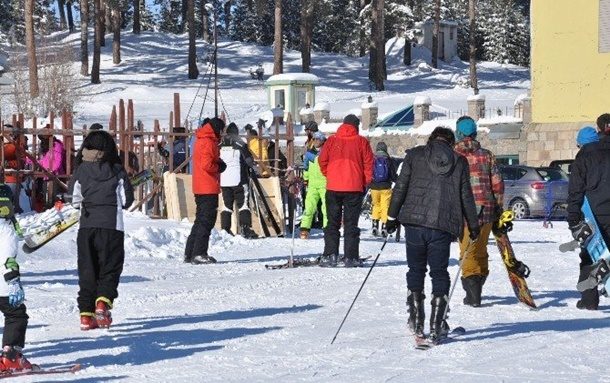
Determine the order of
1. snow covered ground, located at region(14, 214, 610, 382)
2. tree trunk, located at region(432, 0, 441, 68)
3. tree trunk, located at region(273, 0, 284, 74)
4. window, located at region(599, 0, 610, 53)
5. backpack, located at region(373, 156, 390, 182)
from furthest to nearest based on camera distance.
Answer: tree trunk, located at region(432, 0, 441, 68) → tree trunk, located at region(273, 0, 284, 74) → window, located at region(599, 0, 610, 53) → backpack, located at region(373, 156, 390, 182) → snow covered ground, located at region(14, 214, 610, 382)

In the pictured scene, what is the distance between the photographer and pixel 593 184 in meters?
10.5

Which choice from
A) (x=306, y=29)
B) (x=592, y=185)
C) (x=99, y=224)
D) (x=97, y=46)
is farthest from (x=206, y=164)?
(x=306, y=29)

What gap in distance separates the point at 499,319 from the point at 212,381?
351 cm

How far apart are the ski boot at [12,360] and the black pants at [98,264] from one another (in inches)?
79.5

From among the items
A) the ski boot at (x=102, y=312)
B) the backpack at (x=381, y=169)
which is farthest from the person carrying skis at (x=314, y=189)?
the ski boot at (x=102, y=312)

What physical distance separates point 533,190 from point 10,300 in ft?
72.5

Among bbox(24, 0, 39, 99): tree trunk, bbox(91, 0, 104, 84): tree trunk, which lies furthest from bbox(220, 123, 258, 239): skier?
bbox(91, 0, 104, 84): tree trunk

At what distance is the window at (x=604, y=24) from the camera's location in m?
40.0

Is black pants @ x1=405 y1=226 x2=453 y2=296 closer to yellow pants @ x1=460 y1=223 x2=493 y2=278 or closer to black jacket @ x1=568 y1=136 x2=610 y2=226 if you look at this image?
yellow pants @ x1=460 y1=223 x2=493 y2=278

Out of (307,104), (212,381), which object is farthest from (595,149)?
(307,104)

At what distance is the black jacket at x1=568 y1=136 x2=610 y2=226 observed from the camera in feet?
34.3

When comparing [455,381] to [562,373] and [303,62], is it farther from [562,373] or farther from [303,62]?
[303,62]

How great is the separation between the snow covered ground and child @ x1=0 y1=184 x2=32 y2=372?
0.82 ft

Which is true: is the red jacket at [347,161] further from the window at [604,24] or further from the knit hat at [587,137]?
the window at [604,24]
